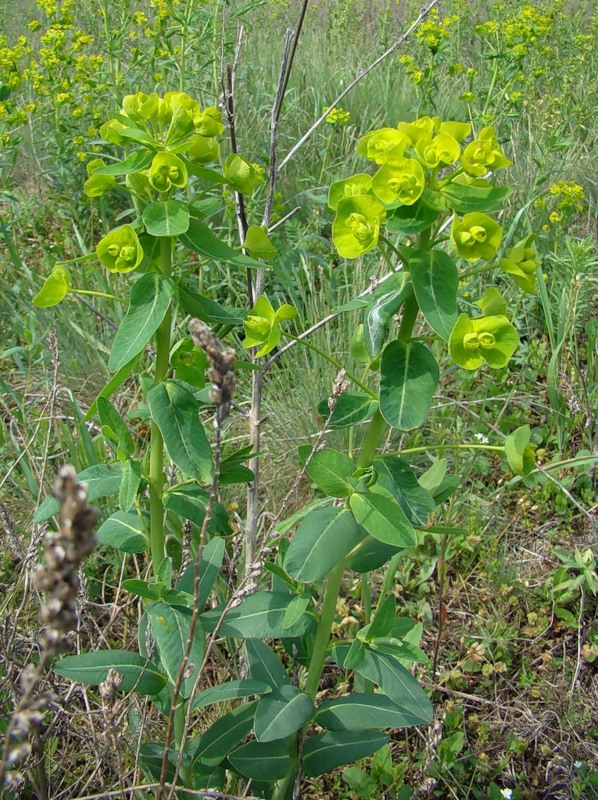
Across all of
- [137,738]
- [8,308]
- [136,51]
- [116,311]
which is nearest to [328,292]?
[116,311]

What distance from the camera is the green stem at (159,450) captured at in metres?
1.24

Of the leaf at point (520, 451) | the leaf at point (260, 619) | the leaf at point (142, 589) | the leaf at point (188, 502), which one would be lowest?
the leaf at point (260, 619)

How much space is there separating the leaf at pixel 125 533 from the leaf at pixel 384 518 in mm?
411

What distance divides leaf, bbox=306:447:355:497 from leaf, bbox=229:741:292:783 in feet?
1.71

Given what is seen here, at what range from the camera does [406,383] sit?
3.77ft

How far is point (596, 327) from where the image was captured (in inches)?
123

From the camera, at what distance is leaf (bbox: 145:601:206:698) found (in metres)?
1.19

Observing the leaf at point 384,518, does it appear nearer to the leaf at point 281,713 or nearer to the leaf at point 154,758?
the leaf at point 281,713

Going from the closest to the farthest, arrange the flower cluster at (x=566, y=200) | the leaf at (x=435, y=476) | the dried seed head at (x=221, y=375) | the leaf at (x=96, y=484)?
the dried seed head at (x=221, y=375) < the leaf at (x=96, y=484) < the leaf at (x=435, y=476) < the flower cluster at (x=566, y=200)

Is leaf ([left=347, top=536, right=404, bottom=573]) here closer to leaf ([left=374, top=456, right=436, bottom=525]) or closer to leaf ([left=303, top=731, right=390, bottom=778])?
leaf ([left=374, top=456, right=436, bottom=525])

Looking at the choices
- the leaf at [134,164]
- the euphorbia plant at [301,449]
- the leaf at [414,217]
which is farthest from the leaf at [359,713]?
the leaf at [134,164]

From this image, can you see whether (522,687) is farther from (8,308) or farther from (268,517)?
(8,308)

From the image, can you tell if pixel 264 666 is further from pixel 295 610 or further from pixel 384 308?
pixel 384 308

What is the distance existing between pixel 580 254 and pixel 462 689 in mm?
1588
